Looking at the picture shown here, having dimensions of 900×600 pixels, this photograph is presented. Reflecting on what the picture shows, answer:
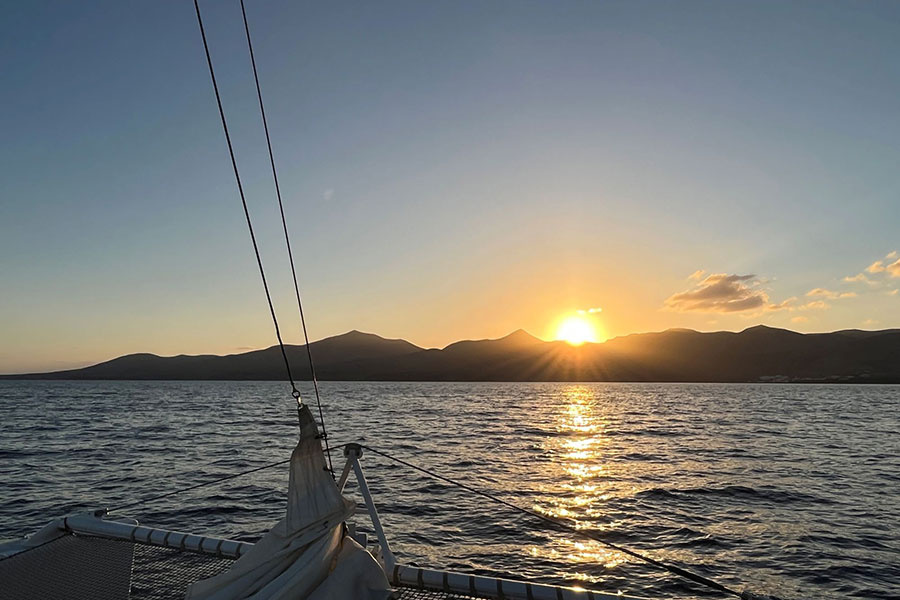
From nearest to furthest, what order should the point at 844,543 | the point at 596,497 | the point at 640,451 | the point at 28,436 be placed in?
the point at 844,543 → the point at 596,497 → the point at 640,451 → the point at 28,436

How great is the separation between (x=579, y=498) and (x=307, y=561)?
17052 mm

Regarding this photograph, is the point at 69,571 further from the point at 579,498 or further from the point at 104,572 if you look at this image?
the point at 579,498

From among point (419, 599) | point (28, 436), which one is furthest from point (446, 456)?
point (28, 436)

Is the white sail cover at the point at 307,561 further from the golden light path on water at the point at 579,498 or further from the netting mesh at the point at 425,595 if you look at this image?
the golden light path on water at the point at 579,498

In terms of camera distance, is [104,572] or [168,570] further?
[168,570]

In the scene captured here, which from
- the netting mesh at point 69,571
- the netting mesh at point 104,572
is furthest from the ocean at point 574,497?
the netting mesh at point 69,571

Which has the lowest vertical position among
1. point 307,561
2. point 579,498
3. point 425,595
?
point 579,498

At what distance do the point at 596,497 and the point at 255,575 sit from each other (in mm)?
17714

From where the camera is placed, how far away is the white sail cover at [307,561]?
5426 millimetres

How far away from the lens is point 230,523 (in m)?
16.0

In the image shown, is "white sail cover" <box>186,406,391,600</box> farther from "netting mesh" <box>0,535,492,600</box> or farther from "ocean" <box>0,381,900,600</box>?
"ocean" <box>0,381,900,600</box>

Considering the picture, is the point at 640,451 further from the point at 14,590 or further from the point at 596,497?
the point at 14,590

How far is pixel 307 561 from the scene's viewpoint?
5578 millimetres

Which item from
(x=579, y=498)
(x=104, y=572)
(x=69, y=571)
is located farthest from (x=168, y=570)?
(x=579, y=498)
